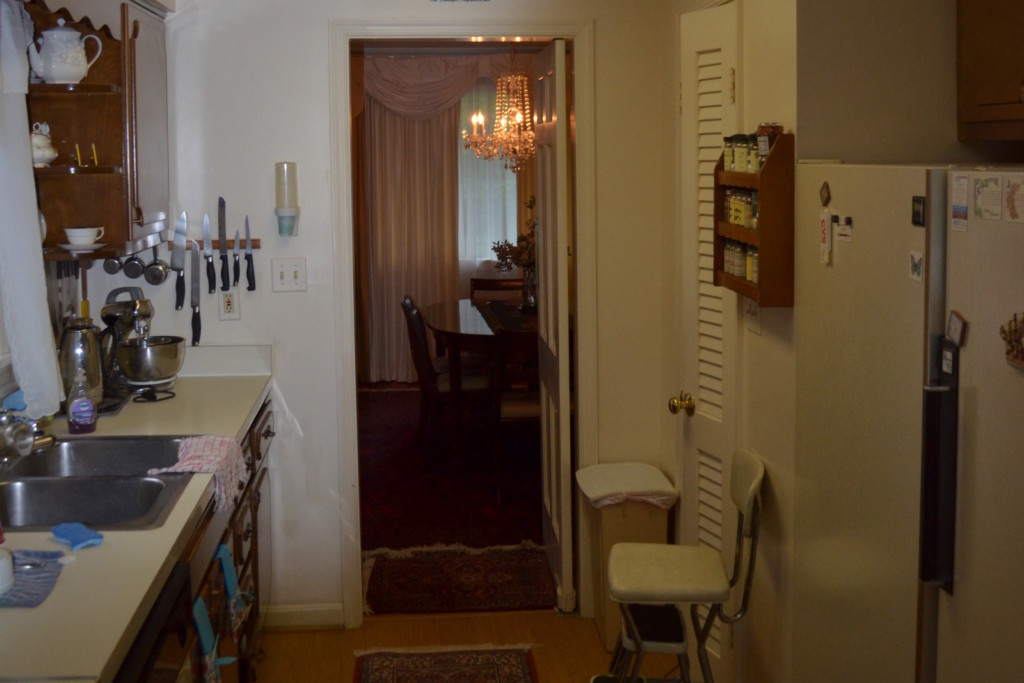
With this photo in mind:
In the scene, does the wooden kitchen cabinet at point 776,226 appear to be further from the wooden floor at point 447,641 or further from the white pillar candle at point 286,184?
the white pillar candle at point 286,184

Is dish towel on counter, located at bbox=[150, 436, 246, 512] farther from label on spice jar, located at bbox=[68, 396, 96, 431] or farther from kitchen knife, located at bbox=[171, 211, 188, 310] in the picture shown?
kitchen knife, located at bbox=[171, 211, 188, 310]

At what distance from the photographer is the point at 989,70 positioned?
242 centimetres

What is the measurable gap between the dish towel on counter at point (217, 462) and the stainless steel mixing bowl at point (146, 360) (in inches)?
26.5

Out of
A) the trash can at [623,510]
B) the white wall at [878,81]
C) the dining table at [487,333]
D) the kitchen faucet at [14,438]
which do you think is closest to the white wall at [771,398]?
the white wall at [878,81]

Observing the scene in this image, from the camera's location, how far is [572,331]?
428 centimetres

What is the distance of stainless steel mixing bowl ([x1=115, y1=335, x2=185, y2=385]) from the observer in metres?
3.48

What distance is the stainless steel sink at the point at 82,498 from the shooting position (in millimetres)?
2551

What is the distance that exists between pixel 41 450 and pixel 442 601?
190cm

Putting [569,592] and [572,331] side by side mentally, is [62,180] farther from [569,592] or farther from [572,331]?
[569,592]

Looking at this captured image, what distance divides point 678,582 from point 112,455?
152cm

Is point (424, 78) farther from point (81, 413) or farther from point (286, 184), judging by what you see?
point (81, 413)

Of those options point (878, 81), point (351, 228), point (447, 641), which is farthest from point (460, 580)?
point (878, 81)

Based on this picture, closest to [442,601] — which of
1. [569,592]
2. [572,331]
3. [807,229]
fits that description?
[569,592]

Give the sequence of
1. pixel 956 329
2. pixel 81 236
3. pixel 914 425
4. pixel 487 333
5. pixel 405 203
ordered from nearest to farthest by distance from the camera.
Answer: pixel 956 329 < pixel 914 425 < pixel 81 236 < pixel 487 333 < pixel 405 203
